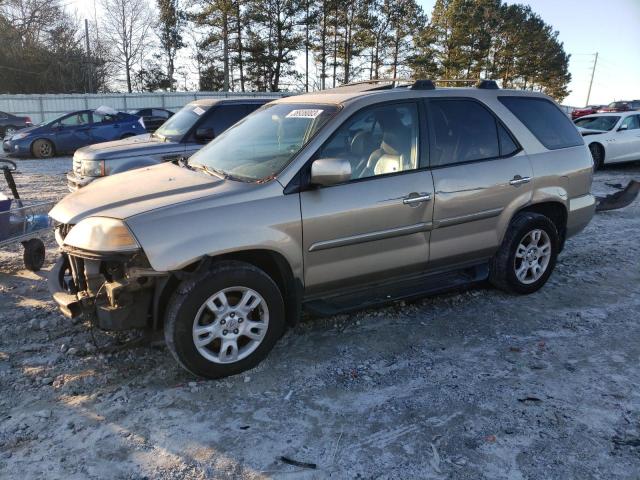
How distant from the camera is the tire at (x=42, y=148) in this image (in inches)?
652

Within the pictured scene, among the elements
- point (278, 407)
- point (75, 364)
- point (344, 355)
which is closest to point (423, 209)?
point (344, 355)

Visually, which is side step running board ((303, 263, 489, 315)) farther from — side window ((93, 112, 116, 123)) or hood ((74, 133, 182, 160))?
side window ((93, 112, 116, 123))

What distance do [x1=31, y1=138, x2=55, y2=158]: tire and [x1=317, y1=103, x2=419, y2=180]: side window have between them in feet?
51.8

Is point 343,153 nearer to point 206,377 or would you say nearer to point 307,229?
→ point 307,229

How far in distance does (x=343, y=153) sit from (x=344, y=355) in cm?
148

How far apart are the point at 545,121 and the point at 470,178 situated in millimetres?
1294

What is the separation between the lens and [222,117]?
848 cm

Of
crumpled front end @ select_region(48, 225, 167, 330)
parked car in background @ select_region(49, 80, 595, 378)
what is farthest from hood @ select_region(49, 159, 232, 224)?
crumpled front end @ select_region(48, 225, 167, 330)

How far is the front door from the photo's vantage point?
11.9ft

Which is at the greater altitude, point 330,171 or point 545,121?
point 545,121

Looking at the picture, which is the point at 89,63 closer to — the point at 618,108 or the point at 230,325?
the point at 618,108

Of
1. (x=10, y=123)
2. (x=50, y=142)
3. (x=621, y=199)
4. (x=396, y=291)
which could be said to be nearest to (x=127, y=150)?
(x=396, y=291)

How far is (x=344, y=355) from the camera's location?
3.80 metres

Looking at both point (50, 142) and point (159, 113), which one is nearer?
point (50, 142)
